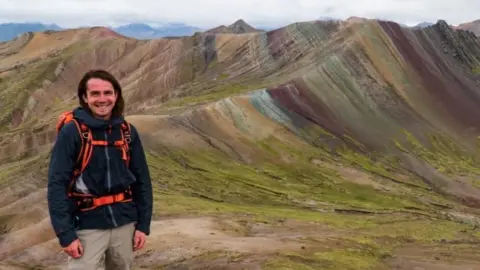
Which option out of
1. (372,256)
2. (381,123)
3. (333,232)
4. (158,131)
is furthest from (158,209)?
(381,123)

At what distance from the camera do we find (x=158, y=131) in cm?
5353

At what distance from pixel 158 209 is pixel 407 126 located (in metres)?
48.2

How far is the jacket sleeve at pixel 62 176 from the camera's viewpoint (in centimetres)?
754

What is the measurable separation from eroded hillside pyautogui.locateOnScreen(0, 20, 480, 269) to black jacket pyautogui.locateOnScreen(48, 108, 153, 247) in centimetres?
1005

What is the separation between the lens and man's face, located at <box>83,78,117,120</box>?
26.0 ft

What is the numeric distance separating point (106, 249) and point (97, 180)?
44.4 inches

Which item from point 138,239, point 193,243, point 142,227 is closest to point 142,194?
point 142,227

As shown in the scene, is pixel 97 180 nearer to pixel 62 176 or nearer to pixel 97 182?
pixel 97 182

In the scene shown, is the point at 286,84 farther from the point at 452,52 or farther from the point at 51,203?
the point at 51,203

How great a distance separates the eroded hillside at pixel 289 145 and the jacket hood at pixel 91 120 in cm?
1082

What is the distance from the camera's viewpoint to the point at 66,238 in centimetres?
766

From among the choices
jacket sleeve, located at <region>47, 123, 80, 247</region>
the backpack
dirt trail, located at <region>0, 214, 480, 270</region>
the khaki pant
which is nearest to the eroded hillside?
dirt trail, located at <region>0, 214, 480, 270</region>

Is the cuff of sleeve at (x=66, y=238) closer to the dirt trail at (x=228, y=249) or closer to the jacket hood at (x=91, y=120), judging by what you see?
the jacket hood at (x=91, y=120)

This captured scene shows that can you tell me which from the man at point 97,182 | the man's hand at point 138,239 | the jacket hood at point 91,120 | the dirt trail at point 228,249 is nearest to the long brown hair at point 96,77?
the man at point 97,182
